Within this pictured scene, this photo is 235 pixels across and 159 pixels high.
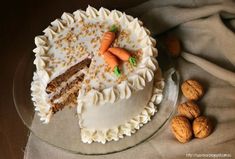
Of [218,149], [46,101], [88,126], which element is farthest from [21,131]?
[218,149]

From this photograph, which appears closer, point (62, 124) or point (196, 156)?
point (196, 156)

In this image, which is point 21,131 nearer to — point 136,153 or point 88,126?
point 88,126

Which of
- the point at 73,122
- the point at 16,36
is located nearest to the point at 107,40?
the point at 73,122

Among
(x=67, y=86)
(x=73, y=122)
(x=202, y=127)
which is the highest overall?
(x=67, y=86)

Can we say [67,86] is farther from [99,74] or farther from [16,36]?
[16,36]

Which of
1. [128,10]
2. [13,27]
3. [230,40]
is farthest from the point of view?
[13,27]
